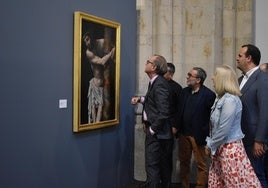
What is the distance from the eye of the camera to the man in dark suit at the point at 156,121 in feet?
13.4

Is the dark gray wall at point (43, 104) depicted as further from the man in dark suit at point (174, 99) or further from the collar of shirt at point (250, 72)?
the collar of shirt at point (250, 72)

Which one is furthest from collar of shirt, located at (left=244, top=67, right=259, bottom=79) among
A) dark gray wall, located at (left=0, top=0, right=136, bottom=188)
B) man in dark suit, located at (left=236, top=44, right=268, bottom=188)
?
dark gray wall, located at (left=0, top=0, right=136, bottom=188)

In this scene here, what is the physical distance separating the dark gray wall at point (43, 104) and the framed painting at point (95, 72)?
84 mm

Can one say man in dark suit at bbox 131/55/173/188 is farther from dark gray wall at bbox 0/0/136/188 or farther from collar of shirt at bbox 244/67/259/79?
collar of shirt at bbox 244/67/259/79

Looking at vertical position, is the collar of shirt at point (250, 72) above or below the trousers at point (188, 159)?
above

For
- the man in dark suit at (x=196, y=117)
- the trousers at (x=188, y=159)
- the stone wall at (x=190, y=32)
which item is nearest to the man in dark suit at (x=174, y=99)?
the man in dark suit at (x=196, y=117)

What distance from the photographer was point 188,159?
4.72m

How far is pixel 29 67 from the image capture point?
3.30m

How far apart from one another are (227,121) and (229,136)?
143mm

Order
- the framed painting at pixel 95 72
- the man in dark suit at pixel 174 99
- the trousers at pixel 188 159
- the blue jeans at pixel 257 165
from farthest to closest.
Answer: the man in dark suit at pixel 174 99 < the trousers at pixel 188 159 < the framed painting at pixel 95 72 < the blue jeans at pixel 257 165

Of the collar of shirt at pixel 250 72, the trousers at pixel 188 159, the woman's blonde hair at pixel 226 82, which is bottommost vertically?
the trousers at pixel 188 159

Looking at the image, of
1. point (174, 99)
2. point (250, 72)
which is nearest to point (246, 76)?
point (250, 72)

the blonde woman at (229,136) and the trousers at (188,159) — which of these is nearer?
the blonde woman at (229,136)

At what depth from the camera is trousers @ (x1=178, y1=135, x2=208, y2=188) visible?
4500 mm
